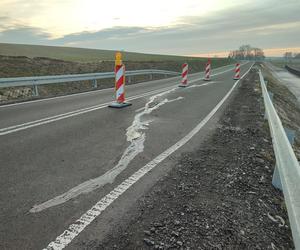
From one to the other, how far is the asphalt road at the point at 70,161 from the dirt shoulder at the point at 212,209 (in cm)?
27

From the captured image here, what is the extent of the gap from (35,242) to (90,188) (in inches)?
47.7

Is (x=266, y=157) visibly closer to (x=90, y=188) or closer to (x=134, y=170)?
(x=134, y=170)

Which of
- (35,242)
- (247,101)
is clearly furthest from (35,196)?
(247,101)

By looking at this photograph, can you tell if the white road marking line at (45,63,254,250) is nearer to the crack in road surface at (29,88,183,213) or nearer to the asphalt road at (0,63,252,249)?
the asphalt road at (0,63,252,249)

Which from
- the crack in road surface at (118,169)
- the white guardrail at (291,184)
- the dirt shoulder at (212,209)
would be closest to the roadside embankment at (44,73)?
the crack in road surface at (118,169)

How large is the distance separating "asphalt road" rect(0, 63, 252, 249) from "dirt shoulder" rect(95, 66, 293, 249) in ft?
0.87

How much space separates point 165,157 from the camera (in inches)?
205

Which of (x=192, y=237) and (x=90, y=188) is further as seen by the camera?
(x=90, y=188)

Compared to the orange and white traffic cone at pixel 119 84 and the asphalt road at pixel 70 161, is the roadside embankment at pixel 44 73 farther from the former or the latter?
the asphalt road at pixel 70 161

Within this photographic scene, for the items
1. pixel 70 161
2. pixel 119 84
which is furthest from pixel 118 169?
pixel 119 84

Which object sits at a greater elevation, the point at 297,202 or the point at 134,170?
the point at 297,202

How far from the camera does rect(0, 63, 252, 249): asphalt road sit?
3.04m

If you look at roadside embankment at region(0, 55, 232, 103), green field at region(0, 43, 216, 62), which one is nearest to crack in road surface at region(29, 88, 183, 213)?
roadside embankment at region(0, 55, 232, 103)

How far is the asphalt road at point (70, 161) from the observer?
3041 millimetres
